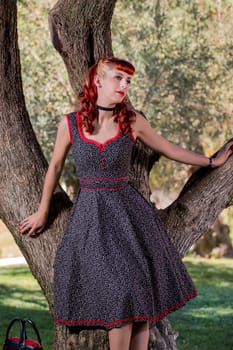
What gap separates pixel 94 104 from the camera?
4.56 meters

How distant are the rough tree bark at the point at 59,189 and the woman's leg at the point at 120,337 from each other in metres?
0.44

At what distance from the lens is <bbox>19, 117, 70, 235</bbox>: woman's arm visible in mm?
4621

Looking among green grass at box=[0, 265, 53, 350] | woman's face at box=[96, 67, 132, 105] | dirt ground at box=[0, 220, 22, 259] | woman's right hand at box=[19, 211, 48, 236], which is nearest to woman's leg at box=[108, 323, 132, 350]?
woman's right hand at box=[19, 211, 48, 236]

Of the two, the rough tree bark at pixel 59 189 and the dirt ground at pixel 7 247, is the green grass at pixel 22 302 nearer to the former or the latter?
the rough tree bark at pixel 59 189

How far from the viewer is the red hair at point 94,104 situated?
4527mm

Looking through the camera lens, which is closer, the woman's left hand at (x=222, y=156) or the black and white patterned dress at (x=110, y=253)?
the black and white patterned dress at (x=110, y=253)

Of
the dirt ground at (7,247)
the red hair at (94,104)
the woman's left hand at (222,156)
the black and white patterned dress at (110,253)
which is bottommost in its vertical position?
the dirt ground at (7,247)

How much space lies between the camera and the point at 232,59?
14.8m

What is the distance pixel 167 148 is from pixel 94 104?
507mm

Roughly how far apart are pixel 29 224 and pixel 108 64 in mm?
959

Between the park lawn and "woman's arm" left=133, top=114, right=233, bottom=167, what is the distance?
3.50 metres

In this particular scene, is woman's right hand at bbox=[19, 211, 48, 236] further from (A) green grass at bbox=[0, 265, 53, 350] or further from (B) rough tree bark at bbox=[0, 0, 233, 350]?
(A) green grass at bbox=[0, 265, 53, 350]

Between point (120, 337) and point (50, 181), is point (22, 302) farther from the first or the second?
point (120, 337)

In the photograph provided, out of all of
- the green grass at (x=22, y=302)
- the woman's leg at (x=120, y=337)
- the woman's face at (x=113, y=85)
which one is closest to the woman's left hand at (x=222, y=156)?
the woman's face at (x=113, y=85)
